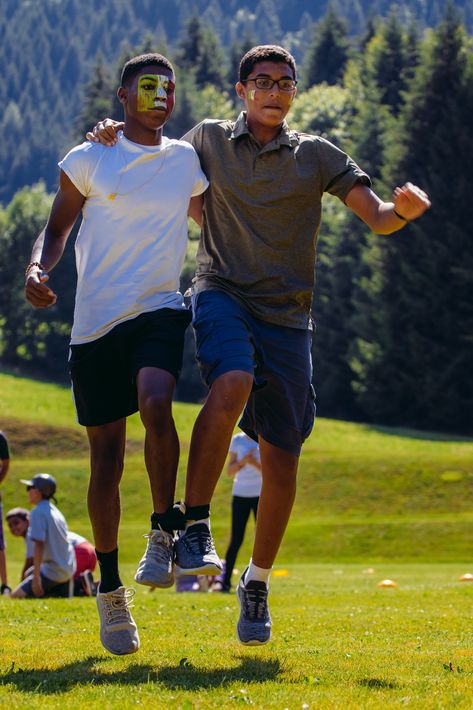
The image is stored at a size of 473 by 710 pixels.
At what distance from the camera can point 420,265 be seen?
182 ft

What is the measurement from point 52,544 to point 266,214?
837 centimetres

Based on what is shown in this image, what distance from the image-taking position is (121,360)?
7.25 metres

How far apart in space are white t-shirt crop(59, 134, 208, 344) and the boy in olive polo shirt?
0.21 meters

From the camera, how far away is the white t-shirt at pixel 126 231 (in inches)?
279

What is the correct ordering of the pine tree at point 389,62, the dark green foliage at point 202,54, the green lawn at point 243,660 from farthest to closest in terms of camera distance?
the dark green foliage at point 202,54 → the pine tree at point 389,62 → the green lawn at point 243,660

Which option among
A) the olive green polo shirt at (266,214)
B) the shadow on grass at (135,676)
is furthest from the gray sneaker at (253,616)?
the olive green polo shirt at (266,214)

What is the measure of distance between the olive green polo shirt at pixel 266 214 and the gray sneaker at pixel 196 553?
123cm

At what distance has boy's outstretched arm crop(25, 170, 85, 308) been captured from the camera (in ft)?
22.9

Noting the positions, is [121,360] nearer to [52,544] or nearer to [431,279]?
[52,544]

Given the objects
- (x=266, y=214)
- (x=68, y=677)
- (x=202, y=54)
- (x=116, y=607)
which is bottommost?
(x=68, y=677)

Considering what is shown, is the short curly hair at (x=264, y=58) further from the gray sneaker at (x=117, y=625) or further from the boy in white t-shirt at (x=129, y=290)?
the gray sneaker at (x=117, y=625)

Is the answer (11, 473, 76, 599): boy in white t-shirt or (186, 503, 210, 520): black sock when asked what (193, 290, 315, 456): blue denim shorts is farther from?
(11, 473, 76, 599): boy in white t-shirt

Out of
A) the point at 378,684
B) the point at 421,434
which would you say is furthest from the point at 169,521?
the point at 421,434

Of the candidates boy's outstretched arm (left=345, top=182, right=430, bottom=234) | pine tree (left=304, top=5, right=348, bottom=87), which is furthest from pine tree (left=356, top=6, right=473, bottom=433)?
boy's outstretched arm (left=345, top=182, right=430, bottom=234)
